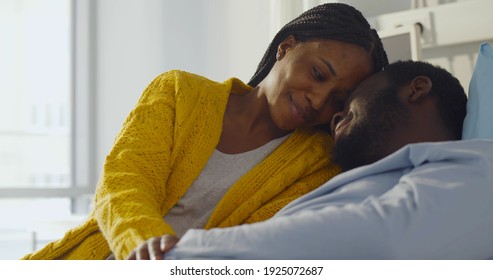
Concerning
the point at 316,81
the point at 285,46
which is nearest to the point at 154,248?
the point at 316,81

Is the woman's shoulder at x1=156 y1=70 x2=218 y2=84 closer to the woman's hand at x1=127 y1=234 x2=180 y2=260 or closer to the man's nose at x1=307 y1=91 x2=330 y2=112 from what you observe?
the man's nose at x1=307 y1=91 x2=330 y2=112

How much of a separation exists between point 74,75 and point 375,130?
1.78 metres

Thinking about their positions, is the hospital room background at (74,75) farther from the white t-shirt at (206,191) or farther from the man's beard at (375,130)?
the man's beard at (375,130)

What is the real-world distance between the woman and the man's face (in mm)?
88

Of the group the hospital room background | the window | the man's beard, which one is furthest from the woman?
the window

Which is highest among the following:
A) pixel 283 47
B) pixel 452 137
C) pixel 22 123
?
pixel 283 47

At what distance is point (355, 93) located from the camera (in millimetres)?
1075

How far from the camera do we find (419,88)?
101 cm

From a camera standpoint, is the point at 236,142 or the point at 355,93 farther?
the point at 236,142

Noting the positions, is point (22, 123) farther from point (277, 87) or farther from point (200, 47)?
point (277, 87)

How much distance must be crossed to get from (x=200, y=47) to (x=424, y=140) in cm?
152

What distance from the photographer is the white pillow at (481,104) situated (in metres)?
1.00
